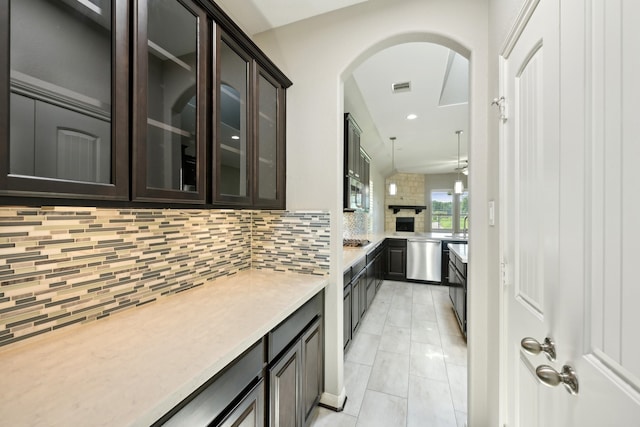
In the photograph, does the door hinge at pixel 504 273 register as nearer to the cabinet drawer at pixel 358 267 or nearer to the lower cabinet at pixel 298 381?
the lower cabinet at pixel 298 381

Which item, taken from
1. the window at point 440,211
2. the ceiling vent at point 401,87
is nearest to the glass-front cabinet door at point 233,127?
the ceiling vent at point 401,87

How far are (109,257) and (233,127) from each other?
821mm

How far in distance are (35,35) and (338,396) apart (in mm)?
2246

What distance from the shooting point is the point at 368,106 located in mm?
3207

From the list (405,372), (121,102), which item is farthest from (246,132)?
(405,372)

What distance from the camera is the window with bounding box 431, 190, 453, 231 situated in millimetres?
7840

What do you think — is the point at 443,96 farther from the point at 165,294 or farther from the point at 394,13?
the point at 165,294

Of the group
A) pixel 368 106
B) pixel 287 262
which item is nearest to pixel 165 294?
pixel 287 262

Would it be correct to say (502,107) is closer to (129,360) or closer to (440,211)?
(129,360)

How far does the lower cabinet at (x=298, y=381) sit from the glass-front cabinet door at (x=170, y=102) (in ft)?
2.93

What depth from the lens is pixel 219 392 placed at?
0.82 m

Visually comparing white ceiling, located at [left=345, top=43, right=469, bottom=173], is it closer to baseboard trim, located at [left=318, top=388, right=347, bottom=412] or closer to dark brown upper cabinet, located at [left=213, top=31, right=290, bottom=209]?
dark brown upper cabinet, located at [left=213, top=31, right=290, bottom=209]

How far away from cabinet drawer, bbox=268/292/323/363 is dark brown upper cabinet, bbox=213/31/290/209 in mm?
657

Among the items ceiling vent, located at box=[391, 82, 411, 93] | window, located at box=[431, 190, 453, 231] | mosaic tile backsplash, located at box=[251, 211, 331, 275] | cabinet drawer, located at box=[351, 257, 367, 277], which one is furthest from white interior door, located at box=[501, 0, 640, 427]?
window, located at box=[431, 190, 453, 231]
